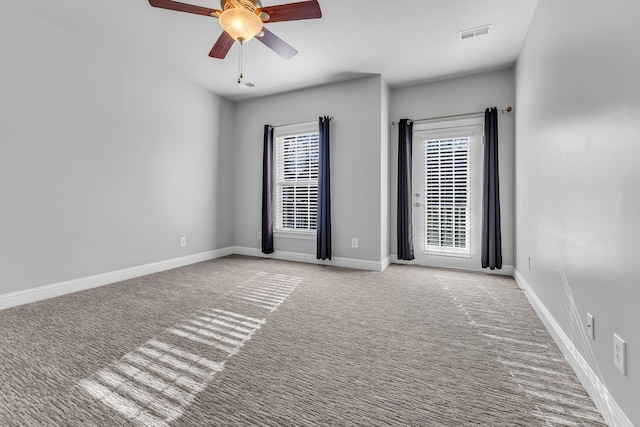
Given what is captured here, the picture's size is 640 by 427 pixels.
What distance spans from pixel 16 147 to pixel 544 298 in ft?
14.9

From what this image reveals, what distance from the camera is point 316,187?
4.17 m

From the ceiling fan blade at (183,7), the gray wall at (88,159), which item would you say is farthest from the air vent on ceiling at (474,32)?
the gray wall at (88,159)

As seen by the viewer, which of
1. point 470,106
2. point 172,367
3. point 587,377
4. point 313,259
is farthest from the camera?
point 313,259

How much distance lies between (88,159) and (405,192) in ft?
12.3

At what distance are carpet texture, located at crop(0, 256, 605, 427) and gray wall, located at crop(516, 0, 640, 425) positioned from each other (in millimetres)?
333

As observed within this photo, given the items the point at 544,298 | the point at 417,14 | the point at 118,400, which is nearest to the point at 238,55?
the point at 417,14

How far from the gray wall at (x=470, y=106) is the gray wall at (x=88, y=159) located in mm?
2919

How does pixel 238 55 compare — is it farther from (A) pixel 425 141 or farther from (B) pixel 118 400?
(B) pixel 118 400

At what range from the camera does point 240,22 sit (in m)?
1.76

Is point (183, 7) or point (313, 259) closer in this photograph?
point (183, 7)

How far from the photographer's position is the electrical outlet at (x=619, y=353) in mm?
1037

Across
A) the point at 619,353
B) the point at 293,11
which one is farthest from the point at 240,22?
the point at 619,353

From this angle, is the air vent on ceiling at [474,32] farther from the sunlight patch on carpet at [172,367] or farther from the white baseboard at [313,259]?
the sunlight patch on carpet at [172,367]

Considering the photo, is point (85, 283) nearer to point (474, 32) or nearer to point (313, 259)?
point (313, 259)
